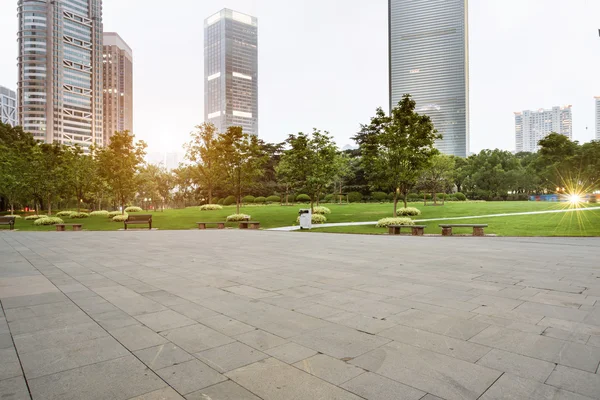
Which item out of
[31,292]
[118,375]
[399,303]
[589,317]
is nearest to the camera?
[118,375]

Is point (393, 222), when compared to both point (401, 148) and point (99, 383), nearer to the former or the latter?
point (401, 148)

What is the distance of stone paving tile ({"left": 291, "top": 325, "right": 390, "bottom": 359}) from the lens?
331 cm

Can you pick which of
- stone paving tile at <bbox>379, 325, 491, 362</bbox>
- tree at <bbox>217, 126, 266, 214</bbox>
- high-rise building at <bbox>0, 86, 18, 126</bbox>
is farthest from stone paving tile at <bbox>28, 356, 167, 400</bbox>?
high-rise building at <bbox>0, 86, 18, 126</bbox>

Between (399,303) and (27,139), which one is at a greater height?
(27,139)

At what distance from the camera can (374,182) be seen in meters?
20.8

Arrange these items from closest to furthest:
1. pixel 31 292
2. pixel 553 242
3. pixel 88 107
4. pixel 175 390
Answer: pixel 175 390
pixel 31 292
pixel 553 242
pixel 88 107

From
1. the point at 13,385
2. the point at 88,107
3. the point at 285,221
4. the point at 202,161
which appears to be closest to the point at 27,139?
the point at 202,161

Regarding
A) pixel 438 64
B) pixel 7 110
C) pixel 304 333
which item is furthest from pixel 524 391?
pixel 7 110

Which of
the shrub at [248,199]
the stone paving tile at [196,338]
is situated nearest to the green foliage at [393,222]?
the stone paving tile at [196,338]

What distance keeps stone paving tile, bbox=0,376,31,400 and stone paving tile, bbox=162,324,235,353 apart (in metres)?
1.21

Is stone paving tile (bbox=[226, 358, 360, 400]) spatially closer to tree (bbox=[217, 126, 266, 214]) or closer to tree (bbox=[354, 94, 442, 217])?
tree (bbox=[354, 94, 442, 217])

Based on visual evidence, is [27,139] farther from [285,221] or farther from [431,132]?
[431,132]

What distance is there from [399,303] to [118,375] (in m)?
3.51

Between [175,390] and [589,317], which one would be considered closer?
[175,390]
